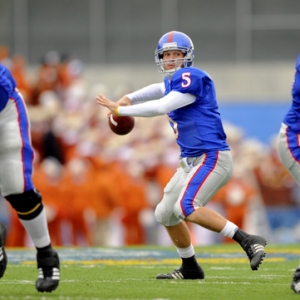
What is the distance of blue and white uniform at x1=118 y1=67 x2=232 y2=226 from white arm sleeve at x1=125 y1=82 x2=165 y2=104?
341mm

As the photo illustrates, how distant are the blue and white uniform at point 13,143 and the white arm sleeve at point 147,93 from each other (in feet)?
5.02

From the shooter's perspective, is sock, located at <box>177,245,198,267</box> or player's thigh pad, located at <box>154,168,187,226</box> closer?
player's thigh pad, located at <box>154,168,187,226</box>

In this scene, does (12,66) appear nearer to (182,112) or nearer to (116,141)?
(116,141)

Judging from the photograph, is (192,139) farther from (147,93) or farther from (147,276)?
(147,276)

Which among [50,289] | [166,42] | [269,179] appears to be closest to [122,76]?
[269,179]

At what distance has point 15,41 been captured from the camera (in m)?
15.7

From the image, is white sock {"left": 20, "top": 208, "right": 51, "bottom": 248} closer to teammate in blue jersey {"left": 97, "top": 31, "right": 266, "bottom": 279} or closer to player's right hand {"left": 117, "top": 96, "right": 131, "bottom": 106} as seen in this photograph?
teammate in blue jersey {"left": 97, "top": 31, "right": 266, "bottom": 279}

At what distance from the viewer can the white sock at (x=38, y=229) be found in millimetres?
4844

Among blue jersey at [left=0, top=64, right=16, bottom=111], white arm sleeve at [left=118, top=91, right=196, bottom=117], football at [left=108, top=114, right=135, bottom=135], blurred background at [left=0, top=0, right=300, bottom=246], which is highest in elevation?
blue jersey at [left=0, top=64, right=16, bottom=111]

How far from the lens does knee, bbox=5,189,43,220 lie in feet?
15.6

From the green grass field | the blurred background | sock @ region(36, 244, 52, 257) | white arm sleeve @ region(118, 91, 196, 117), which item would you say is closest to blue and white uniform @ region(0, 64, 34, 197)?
sock @ region(36, 244, 52, 257)

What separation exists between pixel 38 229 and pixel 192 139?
4.59ft

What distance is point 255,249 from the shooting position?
5449mm

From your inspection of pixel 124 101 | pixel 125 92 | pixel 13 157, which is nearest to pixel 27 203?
pixel 13 157
